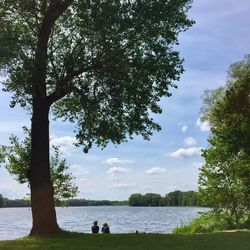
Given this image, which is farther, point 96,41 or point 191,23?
point 191,23

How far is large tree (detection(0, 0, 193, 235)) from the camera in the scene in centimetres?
2464

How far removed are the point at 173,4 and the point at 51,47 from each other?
21.6ft

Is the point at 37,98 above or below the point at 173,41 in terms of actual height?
below

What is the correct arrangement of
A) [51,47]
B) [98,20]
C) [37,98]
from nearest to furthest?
[98,20]
[37,98]
[51,47]

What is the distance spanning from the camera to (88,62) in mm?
25906

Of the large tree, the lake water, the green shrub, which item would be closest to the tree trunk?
the large tree

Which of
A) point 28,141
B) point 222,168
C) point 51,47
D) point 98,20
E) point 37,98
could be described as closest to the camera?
point 98,20

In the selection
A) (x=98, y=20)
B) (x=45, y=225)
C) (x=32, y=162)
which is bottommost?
(x=45, y=225)

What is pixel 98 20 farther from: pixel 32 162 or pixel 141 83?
pixel 32 162

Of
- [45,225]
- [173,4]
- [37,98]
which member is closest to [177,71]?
[173,4]

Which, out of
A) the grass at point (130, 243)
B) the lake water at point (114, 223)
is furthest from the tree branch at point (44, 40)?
the lake water at point (114, 223)

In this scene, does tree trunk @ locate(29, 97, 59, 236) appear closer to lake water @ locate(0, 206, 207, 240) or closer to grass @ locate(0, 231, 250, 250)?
grass @ locate(0, 231, 250, 250)

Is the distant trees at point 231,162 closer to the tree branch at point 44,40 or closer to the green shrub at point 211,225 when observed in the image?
the green shrub at point 211,225

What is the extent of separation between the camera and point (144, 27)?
2553cm
